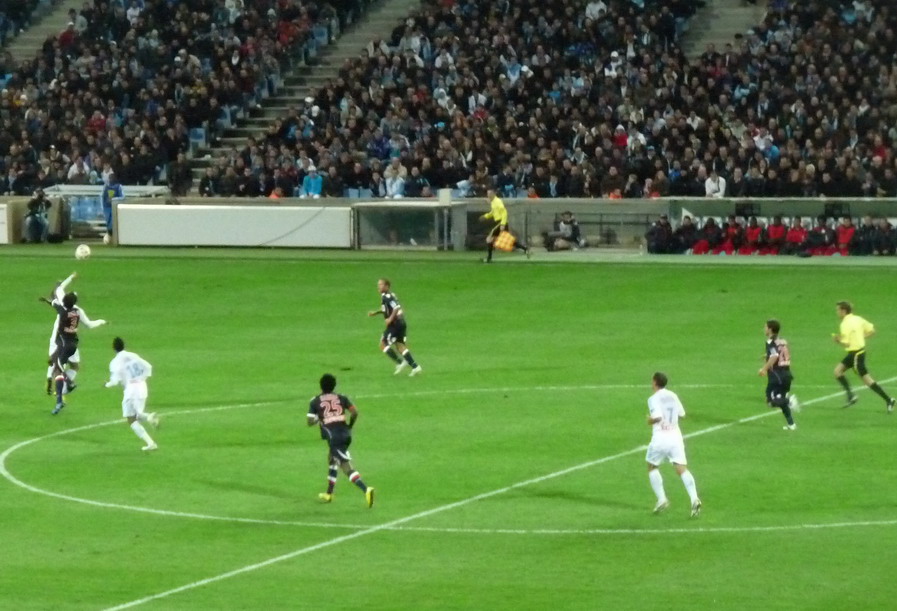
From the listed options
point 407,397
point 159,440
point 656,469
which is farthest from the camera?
point 407,397

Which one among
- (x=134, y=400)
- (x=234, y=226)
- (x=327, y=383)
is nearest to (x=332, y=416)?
(x=327, y=383)

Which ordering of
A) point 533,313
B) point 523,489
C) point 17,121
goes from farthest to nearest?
point 17,121 < point 533,313 < point 523,489

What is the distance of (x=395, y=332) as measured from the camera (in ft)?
105

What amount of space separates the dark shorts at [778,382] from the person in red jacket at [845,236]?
25.1m

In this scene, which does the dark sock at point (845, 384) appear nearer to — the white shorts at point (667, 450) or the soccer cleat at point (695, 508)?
the soccer cleat at point (695, 508)

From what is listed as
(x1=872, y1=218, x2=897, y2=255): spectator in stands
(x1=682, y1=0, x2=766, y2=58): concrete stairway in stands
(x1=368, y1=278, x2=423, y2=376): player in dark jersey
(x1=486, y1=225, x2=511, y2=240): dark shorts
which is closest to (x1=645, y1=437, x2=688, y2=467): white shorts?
(x1=368, y1=278, x2=423, y2=376): player in dark jersey

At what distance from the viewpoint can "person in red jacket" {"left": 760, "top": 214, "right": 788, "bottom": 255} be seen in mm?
51438

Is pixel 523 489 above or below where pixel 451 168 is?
below

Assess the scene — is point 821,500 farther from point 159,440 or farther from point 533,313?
point 533,313

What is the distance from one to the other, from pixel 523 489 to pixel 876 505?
410cm

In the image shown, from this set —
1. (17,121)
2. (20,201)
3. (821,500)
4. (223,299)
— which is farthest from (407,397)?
(17,121)

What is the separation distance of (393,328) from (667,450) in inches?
476

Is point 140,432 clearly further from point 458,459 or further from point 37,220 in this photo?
point 37,220

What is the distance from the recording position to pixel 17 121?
6581 centimetres
